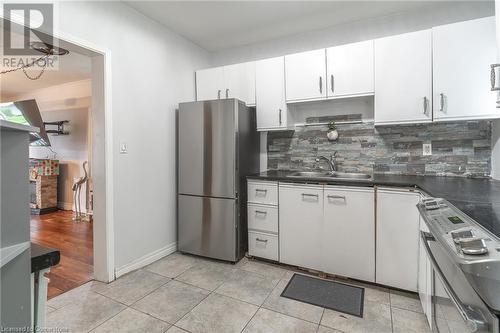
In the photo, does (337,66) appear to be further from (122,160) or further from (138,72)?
(122,160)

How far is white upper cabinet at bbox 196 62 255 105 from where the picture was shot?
9.60 feet

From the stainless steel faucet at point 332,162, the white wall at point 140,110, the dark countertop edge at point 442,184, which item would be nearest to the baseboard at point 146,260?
the white wall at point 140,110

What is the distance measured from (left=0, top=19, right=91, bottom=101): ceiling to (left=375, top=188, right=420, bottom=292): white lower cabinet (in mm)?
3822

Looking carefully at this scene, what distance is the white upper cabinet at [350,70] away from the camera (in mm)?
2373

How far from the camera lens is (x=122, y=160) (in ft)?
7.81

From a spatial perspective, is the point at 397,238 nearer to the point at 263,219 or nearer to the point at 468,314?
the point at 263,219

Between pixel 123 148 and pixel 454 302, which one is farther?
pixel 123 148

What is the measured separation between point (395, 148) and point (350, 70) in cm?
91

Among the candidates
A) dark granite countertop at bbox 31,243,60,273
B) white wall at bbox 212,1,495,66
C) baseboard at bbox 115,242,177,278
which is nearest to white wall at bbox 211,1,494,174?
white wall at bbox 212,1,495,66

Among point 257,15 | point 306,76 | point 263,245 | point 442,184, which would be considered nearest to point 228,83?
point 257,15

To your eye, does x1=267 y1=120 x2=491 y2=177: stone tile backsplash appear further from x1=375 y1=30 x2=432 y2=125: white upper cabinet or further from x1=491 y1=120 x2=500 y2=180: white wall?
x1=375 y1=30 x2=432 y2=125: white upper cabinet

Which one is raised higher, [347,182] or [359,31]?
[359,31]

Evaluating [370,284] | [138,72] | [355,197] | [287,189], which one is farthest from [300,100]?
[370,284]

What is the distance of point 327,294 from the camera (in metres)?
2.07
